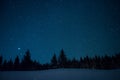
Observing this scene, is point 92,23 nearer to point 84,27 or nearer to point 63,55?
point 84,27

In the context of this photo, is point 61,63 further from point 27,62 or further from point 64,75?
point 27,62

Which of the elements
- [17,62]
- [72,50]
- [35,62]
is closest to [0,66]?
[17,62]

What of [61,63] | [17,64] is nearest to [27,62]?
[17,64]

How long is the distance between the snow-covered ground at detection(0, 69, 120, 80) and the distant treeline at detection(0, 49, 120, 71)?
0.49ft

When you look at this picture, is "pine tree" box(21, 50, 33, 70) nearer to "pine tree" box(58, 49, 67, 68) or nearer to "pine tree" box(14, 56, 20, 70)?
"pine tree" box(14, 56, 20, 70)

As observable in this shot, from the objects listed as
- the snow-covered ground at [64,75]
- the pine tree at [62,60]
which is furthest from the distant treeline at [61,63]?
the snow-covered ground at [64,75]

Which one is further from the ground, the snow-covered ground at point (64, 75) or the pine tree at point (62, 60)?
the pine tree at point (62, 60)

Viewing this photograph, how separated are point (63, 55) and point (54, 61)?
0.83 feet

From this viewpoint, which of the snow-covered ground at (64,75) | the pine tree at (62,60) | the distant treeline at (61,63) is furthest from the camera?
the pine tree at (62,60)

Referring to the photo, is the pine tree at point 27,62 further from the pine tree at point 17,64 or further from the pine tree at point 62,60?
the pine tree at point 62,60

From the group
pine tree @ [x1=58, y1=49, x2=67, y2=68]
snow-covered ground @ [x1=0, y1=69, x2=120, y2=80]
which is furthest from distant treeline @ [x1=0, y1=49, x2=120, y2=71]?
snow-covered ground @ [x1=0, y1=69, x2=120, y2=80]

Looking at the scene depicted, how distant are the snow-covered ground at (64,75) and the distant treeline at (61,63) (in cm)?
15

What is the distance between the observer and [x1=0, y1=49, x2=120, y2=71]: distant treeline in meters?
3.33

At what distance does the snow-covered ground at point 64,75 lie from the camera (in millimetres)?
2992
